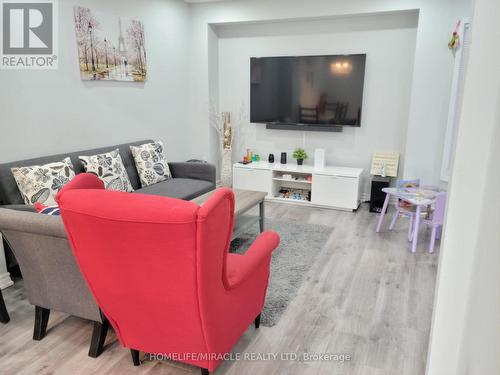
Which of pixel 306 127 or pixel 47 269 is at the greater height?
pixel 306 127

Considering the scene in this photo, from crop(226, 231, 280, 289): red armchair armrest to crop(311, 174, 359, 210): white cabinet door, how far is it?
2.71 m

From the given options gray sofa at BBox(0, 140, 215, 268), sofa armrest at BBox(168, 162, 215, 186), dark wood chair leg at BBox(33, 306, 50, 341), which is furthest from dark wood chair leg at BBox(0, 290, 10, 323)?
sofa armrest at BBox(168, 162, 215, 186)

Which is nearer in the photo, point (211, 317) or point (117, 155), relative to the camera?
point (211, 317)

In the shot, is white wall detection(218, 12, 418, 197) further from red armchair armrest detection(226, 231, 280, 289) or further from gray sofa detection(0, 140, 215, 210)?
red armchair armrest detection(226, 231, 280, 289)

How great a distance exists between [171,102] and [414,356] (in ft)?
13.8

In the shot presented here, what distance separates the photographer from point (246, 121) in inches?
222

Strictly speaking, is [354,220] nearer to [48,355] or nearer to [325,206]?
[325,206]

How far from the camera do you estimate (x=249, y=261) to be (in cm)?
194

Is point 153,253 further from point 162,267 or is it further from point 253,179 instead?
point 253,179

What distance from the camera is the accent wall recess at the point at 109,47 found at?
12.4 ft

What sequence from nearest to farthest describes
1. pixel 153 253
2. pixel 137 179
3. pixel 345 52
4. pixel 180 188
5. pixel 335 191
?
1. pixel 153 253
2. pixel 180 188
3. pixel 137 179
4. pixel 335 191
5. pixel 345 52

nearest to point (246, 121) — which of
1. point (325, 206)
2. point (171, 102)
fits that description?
point (171, 102)

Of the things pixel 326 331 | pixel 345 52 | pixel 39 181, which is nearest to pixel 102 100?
pixel 39 181

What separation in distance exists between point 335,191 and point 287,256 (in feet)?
5.27
